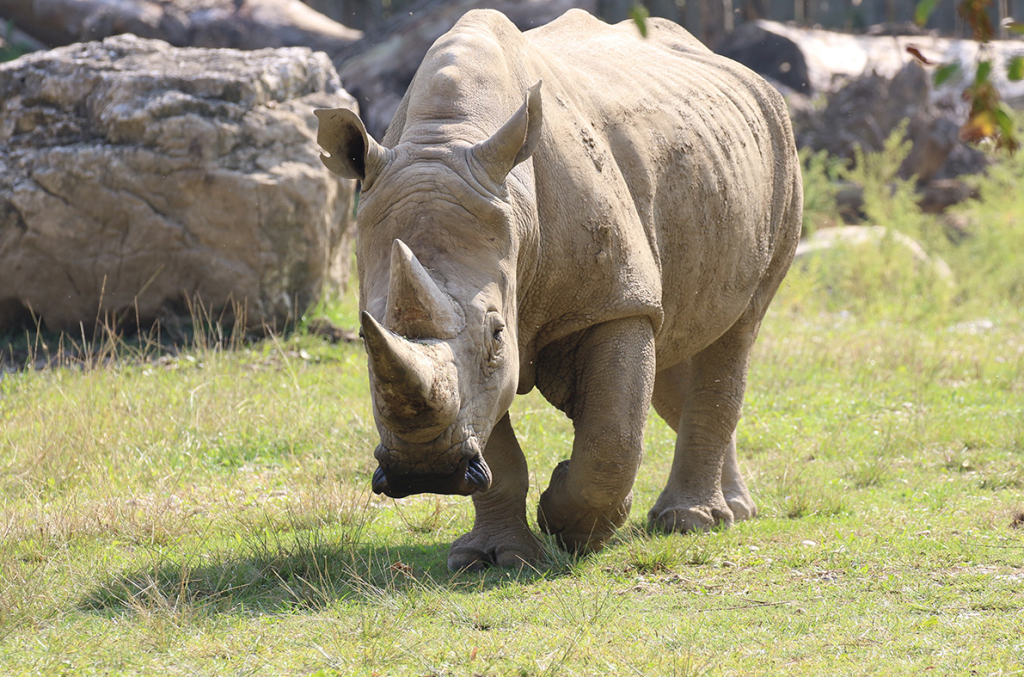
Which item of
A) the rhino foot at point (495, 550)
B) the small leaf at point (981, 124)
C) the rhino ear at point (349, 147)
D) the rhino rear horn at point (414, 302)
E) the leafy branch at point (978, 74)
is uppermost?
the leafy branch at point (978, 74)

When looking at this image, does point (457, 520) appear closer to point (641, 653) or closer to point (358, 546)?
point (358, 546)

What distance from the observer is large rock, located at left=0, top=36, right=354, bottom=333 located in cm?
934

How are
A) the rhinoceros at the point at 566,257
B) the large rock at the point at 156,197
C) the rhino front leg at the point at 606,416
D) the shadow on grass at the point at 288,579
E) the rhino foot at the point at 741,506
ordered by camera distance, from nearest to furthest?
the rhinoceros at the point at 566,257, the shadow on grass at the point at 288,579, the rhino front leg at the point at 606,416, the rhino foot at the point at 741,506, the large rock at the point at 156,197

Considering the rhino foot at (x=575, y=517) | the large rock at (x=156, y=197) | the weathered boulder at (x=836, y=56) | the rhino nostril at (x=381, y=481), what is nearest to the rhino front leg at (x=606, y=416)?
the rhino foot at (x=575, y=517)

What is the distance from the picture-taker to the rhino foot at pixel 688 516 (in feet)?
17.4

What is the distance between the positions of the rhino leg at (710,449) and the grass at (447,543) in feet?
0.53

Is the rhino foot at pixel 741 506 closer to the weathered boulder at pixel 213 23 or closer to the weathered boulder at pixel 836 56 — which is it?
the weathered boulder at pixel 213 23

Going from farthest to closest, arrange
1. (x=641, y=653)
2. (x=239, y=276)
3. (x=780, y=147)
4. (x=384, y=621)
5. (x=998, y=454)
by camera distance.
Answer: (x=239, y=276) < (x=998, y=454) < (x=780, y=147) < (x=384, y=621) < (x=641, y=653)

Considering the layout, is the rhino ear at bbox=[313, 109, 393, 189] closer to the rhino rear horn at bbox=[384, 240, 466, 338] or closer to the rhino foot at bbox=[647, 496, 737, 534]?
the rhino rear horn at bbox=[384, 240, 466, 338]

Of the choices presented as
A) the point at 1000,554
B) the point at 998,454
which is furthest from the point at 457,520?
the point at 998,454

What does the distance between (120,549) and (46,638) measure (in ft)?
3.96

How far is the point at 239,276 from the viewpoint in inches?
372

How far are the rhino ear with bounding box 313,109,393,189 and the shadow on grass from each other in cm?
144

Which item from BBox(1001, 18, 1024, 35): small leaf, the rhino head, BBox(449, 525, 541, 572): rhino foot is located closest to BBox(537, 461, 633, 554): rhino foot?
BBox(449, 525, 541, 572): rhino foot
